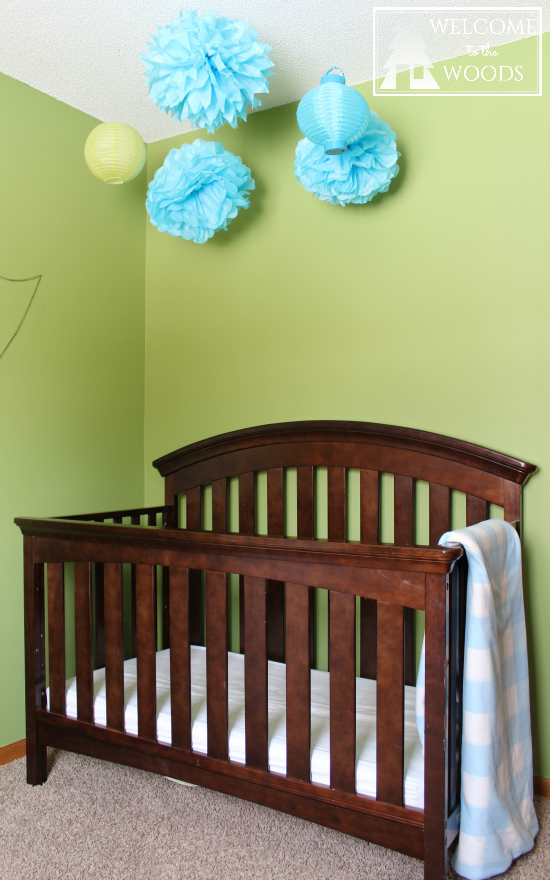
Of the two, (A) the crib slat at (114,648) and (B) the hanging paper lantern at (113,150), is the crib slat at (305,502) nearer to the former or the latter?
(A) the crib slat at (114,648)

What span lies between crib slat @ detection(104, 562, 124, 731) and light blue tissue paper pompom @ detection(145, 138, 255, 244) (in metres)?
1.08

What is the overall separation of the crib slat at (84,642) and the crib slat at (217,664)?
0.39 m

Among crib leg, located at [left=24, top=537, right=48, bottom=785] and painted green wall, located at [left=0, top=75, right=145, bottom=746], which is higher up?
painted green wall, located at [left=0, top=75, right=145, bottom=746]

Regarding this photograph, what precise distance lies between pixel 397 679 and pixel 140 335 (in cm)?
173

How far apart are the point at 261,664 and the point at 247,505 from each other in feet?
2.65

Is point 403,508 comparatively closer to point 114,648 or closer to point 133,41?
point 114,648

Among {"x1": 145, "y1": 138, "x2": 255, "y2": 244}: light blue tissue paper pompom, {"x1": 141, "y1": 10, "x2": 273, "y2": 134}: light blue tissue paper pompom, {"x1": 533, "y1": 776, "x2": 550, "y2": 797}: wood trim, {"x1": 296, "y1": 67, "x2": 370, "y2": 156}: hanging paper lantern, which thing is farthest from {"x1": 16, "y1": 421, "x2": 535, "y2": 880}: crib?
{"x1": 141, "y1": 10, "x2": 273, "y2": 134}: light blue tissue paper pompom

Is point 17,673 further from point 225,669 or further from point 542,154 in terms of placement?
point 542,154

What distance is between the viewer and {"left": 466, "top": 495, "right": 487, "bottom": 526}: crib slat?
1.76 metres

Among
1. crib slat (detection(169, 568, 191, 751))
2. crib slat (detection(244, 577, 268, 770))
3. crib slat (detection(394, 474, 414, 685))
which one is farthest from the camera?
crib slat (detection(394, 474, 414, 685))

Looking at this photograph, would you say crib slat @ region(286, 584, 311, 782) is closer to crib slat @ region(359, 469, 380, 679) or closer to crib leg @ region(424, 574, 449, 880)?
crib leg @ region(424, 574, 449, 880)

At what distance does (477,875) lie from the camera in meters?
1.25

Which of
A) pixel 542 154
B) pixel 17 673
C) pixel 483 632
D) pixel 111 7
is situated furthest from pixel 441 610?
pixel 111 7

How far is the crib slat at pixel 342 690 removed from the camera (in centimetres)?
128
